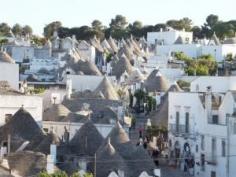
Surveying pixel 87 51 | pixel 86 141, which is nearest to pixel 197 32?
pixel 87 51

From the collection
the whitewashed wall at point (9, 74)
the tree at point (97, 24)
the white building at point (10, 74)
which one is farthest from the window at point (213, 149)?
the tree at point (97, 24)

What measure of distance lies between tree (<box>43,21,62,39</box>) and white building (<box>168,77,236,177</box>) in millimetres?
99140

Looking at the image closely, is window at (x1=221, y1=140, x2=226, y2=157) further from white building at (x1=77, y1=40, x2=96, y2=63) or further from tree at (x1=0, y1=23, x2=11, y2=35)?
tree at (x1=0, y1=23, x2=11, y2=35)

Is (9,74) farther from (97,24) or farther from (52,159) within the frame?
(97,24)

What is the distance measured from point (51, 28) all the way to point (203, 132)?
347 ft

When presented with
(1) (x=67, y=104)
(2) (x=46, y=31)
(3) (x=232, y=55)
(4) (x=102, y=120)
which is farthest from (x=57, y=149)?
(2) (x=46, y=31)

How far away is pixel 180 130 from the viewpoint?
48656mm

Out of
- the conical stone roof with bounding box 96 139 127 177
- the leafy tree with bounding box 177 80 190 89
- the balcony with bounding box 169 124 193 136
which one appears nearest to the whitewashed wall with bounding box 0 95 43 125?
the balcony with bounding box 169 124 193 136

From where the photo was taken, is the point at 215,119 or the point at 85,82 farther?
the point at 85,82

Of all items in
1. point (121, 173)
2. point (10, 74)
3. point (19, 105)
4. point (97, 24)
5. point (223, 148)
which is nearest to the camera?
point (121, 173)

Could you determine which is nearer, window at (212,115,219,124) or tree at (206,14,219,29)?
window at (212,115,219,124)

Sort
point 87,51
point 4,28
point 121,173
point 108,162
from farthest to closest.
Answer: point 4,28 < point 87,51 < point 108,162 < point 121,173

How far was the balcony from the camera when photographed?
157 ft

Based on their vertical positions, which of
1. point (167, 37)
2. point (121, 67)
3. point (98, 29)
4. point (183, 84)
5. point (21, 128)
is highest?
point (98, 29)
